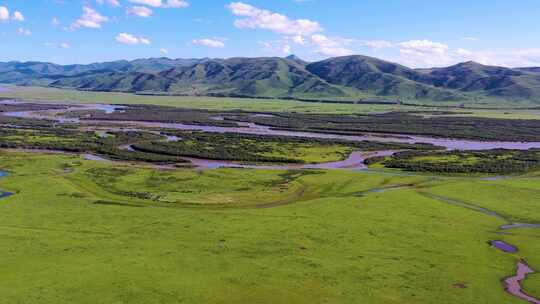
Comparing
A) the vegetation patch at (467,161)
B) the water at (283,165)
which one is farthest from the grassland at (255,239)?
the water at (283,165)

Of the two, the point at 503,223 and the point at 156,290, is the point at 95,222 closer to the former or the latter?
the point at 156,290

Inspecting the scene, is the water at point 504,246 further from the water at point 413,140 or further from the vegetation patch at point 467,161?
the water at point 413,140

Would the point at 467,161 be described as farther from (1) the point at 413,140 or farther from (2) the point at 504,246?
(2) the point at 504,246

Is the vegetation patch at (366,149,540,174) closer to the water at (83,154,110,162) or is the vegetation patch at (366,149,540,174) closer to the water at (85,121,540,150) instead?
the water at (85,121,540,150)

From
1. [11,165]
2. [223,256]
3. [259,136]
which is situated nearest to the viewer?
[223,256]

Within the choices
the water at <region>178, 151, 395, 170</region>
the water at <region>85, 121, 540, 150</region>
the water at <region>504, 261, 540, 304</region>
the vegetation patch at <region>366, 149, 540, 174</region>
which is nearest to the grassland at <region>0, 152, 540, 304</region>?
the water at <region>504, 261, 540, 304</region>

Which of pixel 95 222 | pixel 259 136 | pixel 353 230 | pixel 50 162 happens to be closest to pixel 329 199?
pixel 353 230

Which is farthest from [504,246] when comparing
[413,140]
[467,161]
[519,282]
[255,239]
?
[413,140]

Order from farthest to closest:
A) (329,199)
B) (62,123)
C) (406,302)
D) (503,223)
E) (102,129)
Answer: (62,123) < (102,129) < (329,199) < (503,223) < (406,302)
